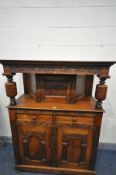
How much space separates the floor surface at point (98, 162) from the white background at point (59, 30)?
93 cm

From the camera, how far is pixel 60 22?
158 centimetres

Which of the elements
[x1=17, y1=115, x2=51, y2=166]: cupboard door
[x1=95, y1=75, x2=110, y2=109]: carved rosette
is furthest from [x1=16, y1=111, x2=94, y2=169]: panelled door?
[x1=95, y1=75, x2=110, y2=109]: carved rosette

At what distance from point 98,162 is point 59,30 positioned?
72.2 inches

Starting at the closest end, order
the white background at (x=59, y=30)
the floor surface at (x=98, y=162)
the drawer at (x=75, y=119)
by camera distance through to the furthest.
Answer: the drawer at (x=75, y=119)
the white background at (x=59, y=30)
the floor surface at (x=98, y=162)

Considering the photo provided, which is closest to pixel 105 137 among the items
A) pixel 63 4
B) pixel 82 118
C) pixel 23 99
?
pixel 82 118

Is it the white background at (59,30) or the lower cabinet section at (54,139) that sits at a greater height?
the white background at (59,30)

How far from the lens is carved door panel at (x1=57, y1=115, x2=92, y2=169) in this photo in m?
1.39

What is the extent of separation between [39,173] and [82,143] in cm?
70

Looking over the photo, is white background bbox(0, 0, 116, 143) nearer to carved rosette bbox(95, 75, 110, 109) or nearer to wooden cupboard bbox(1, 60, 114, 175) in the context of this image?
wooden cupboard bbox(1, 60, 114, 175)

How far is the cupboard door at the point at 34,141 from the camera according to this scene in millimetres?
1408

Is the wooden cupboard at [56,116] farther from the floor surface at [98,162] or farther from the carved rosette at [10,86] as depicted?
the floor surface at [98,162]

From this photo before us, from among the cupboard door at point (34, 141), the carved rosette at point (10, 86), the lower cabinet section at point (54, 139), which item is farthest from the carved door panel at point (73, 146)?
the carved rosette at point (10, 86)

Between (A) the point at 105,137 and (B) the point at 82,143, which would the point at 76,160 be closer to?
(B) the point at 82,143

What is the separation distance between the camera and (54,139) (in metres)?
1.44
